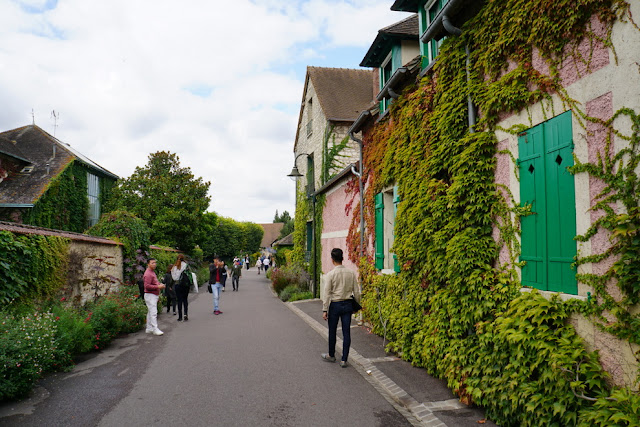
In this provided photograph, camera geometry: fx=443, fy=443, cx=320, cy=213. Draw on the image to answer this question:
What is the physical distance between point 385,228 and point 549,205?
528 cm

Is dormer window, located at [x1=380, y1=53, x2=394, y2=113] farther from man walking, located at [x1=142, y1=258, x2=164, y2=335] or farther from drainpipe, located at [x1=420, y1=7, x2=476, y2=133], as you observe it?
man walking, located at [x1=142, y1=258, x2=164, y2=335]

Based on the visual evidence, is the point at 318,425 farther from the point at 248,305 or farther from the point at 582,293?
the point at 248,305

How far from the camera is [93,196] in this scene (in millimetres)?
27703

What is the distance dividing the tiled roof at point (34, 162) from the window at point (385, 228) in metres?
18.2

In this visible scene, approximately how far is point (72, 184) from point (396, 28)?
2081 cm

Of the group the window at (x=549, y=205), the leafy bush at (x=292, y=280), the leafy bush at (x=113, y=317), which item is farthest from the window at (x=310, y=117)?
the window at (x=549, y=205)

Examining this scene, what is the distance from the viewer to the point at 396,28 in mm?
10641

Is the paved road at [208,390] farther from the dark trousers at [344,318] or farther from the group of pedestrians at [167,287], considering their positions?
the group of pedestrians at [167,287]

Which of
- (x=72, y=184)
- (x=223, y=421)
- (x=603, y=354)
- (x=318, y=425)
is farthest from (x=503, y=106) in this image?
(x=72, y=184)

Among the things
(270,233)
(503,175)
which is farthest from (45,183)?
(270,233)

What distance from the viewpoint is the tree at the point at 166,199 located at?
1108 inches

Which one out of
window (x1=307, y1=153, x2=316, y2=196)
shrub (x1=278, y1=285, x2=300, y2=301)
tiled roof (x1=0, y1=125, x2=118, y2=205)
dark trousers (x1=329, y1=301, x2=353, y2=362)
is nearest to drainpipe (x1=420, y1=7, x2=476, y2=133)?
dark trousers (x1=329, y1=301, x2=353, y2=362)

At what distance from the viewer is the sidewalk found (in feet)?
15.0

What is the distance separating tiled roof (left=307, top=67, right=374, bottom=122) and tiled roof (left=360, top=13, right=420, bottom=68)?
25.6 feet
